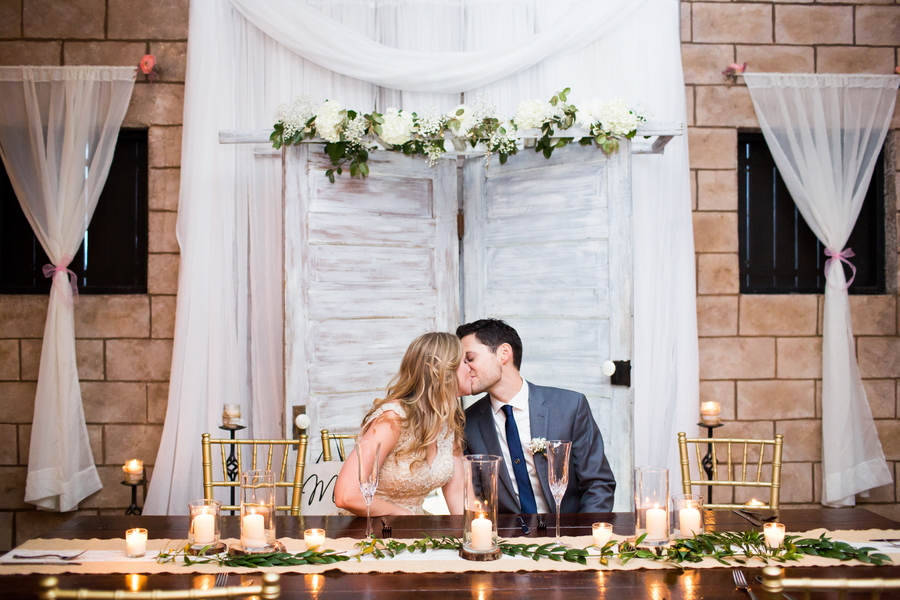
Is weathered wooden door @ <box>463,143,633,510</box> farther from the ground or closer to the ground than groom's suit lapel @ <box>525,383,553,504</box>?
farther from the ground

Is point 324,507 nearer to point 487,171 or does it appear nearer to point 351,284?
point 351,284

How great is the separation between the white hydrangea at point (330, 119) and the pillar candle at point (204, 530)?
6.47 feet

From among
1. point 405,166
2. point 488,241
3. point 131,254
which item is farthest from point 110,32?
point 488,241

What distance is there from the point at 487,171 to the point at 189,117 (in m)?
1.61

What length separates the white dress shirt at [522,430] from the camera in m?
2.47

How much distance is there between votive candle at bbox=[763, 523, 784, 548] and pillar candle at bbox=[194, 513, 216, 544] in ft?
4.41

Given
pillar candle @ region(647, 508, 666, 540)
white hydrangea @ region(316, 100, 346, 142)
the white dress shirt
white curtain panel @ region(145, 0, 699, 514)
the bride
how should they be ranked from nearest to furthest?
pillar candle @ region(647, 508, 666, 540) → the bride → the white dress shirt → white hydrangea @ region(316, 100, 346, 142) → white curtain panel @ region(145, 0, 699, 514)

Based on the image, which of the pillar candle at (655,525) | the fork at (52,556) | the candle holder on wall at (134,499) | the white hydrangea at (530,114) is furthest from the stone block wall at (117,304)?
the pillar candle at (655,525)

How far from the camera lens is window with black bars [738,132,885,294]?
13.8 ft

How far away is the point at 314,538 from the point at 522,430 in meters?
1.08

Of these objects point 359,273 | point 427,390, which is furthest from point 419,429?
point 359,273

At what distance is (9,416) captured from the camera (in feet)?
12.8

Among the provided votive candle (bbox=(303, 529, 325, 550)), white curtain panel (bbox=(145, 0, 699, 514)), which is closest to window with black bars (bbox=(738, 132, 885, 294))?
white curtain panel (bbox=(145, 0, 699, 514))

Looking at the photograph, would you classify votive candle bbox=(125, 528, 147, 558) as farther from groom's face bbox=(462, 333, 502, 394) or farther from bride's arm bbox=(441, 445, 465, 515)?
groom's face bbox=(462, 333, 502, 394)
